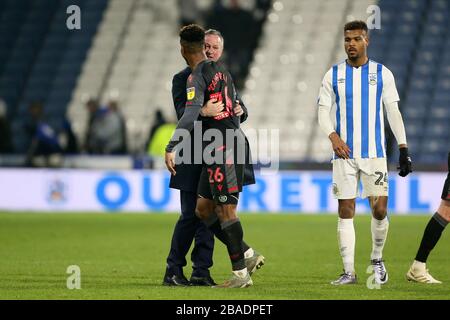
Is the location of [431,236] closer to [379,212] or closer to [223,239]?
[379,212]

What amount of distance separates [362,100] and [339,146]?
385mm

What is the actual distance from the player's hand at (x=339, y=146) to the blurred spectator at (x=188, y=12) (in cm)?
1731

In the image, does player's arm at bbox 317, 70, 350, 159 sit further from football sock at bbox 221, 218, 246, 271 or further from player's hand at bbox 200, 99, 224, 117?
football sock at bbox 221, 218, 246, 271

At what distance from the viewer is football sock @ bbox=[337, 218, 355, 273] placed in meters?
8.07

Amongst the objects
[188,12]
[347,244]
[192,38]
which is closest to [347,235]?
[347,244]

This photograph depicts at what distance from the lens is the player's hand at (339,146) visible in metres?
8.03

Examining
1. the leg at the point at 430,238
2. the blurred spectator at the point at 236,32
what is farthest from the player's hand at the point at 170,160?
the blurred spectator at the point at 236,32

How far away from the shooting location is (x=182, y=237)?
8.02 metres

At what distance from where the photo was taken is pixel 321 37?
24.5 m

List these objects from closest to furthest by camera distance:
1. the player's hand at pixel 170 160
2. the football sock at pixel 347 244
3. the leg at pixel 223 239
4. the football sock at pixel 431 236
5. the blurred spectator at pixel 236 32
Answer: the player's hand at pixel 170 160
the leg at pixel 223 239
the football sock at pixel 347 244
the football sock at pixel 431 236
the blurred spectator at pixel 236 32

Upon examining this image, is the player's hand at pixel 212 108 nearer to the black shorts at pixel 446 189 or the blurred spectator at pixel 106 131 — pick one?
the black shorts at pixel 446 189
